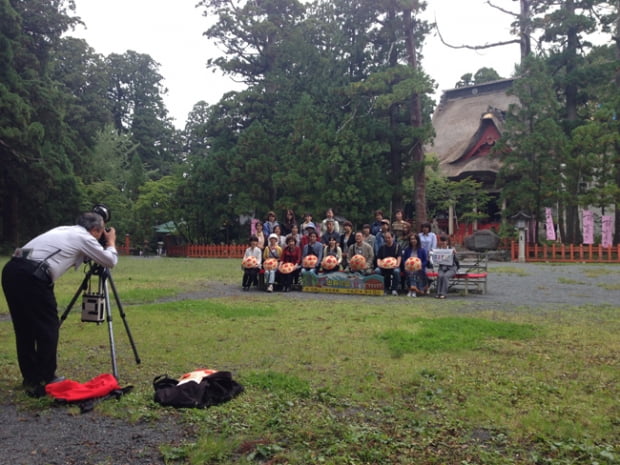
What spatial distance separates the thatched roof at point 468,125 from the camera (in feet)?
90.9

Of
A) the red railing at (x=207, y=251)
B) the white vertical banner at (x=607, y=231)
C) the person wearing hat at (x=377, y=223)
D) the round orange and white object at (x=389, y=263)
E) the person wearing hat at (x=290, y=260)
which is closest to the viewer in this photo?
the round orange and white object at (x=389, y=263)

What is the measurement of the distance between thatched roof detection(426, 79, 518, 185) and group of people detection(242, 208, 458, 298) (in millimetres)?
16142

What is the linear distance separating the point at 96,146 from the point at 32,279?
36.2 m

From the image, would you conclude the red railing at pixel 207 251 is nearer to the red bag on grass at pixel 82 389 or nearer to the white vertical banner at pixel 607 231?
the white vertical banner at pixel 607 231

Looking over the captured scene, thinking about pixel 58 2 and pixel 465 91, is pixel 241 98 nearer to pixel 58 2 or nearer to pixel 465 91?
pixel 58 2

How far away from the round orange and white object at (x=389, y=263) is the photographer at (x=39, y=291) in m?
7.42

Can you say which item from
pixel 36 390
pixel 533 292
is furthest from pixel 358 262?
pixel 36 390

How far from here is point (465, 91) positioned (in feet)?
118

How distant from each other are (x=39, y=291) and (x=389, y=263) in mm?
7883

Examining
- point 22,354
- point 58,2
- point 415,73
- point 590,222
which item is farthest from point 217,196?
point 22,354

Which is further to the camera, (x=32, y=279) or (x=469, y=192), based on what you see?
(x=469, y=192)

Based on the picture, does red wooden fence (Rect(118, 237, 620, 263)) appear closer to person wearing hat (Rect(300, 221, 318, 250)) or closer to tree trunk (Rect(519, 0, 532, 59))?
tree trunk (Rect(519, 0, 532, 59))

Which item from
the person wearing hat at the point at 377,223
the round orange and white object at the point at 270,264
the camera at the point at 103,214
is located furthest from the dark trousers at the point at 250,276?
the camera at the point at 103,214

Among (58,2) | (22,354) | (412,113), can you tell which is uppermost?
(58,2)
